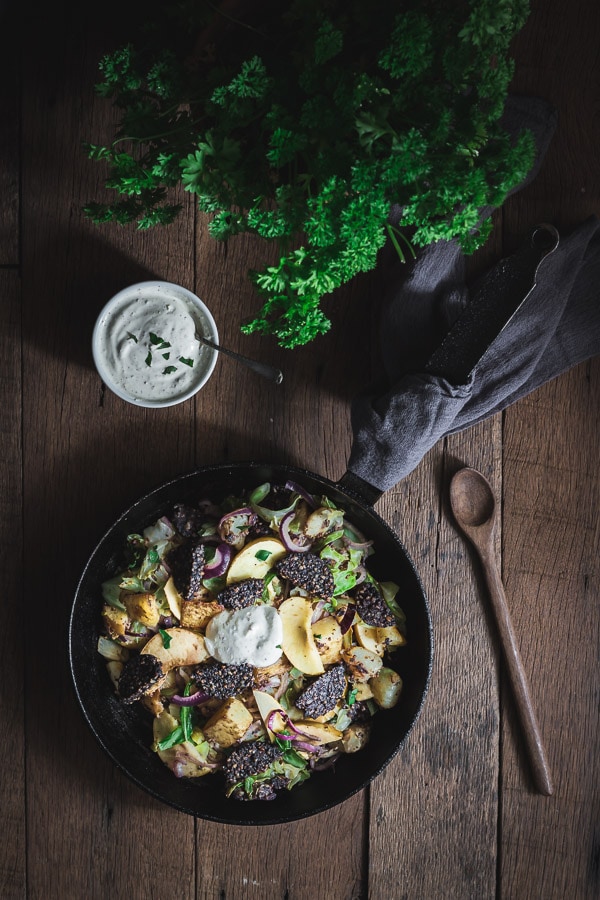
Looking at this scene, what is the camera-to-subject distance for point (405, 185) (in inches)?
55.2

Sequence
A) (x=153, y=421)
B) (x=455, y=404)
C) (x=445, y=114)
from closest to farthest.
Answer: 1. (x=445, y=114)
2. (x=455, y=404)
3. (x=153, y=421)

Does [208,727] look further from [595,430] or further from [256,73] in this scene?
[256,73]

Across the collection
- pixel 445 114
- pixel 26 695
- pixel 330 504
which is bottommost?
pixel 26 695

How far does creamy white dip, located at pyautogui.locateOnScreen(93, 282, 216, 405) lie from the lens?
1.86 metres

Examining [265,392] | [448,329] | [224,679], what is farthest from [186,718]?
[448,329]

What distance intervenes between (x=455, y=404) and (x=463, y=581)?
0.55 metres

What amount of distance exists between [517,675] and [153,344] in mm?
1330

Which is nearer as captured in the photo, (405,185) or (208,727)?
(405,185)

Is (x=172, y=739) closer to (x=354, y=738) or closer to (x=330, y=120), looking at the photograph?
(x=354, y=738)

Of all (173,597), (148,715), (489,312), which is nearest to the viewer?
(489,312)

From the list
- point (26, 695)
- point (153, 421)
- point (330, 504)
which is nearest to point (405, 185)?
point (330, 504)

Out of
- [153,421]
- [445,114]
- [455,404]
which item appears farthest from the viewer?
[153,421]

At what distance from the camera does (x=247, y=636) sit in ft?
6.03

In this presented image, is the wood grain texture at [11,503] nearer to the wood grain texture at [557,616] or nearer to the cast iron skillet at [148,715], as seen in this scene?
the cast iron skillet at [148,715]
